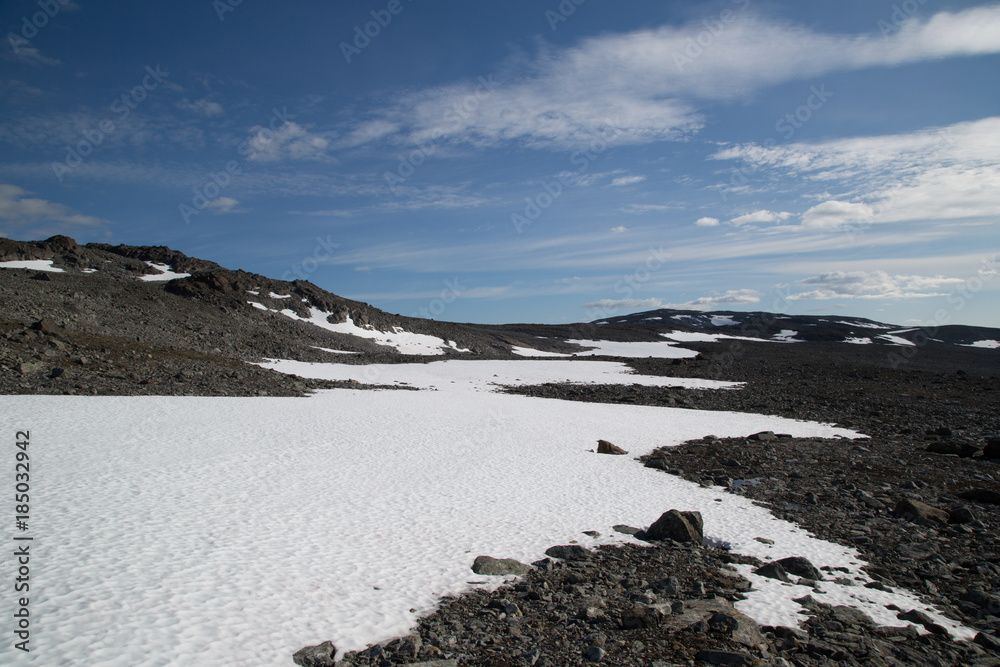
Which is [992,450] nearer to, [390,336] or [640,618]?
[640,618]

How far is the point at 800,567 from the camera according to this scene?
7562 millimetres

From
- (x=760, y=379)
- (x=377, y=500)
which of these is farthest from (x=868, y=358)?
(x=377, y=500)

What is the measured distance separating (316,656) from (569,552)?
4.27 metres

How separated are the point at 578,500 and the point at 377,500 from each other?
431 centimetres

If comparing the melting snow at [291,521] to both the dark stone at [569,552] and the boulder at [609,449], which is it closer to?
the dark stone at [569,552]

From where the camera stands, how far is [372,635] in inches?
218

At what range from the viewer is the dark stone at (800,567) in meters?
7.43

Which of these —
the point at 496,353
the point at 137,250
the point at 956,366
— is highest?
the point at 137,250

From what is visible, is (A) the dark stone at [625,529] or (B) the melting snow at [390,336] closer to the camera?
(A) the dark stone at [625,529]

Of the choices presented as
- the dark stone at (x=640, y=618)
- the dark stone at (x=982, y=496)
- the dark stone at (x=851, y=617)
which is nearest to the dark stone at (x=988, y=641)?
the dark stone at (x=851, y=617)

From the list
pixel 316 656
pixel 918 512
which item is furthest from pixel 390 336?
pixel 316 656

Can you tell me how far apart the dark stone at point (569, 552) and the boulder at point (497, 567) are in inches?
25.9

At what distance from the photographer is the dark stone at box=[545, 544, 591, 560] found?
7.98 m

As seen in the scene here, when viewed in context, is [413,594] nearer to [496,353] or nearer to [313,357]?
[313,357]
